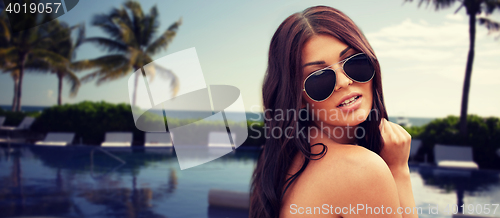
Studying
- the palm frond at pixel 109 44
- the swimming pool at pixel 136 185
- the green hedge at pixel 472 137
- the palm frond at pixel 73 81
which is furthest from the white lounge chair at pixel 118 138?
the palm frond at pixel 73 81

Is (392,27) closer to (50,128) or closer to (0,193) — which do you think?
(50,128)

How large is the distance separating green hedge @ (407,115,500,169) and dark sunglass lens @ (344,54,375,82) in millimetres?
13957

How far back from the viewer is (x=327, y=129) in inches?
32.6

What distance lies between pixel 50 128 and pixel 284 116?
851 inches

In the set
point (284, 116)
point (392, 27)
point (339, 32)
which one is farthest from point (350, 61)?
point (392, 27)

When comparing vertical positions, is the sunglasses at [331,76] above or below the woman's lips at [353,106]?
above

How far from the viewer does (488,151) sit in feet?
42.5

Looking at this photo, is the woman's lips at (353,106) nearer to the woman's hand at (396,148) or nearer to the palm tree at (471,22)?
the woman's hand at (396,148)

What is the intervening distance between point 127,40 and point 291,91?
22.7 meters

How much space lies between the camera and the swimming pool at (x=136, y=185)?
255 inches

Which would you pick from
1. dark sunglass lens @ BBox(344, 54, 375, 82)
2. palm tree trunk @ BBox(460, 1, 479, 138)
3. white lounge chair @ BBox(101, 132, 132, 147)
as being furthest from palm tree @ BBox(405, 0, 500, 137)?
dark sunglass lens @ BBox(344, 54, 375, 82)

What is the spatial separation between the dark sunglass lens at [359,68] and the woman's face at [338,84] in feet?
0.05

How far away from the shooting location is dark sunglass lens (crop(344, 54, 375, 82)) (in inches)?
30.0

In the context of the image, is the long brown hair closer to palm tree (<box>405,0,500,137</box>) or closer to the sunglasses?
the sunglasses
